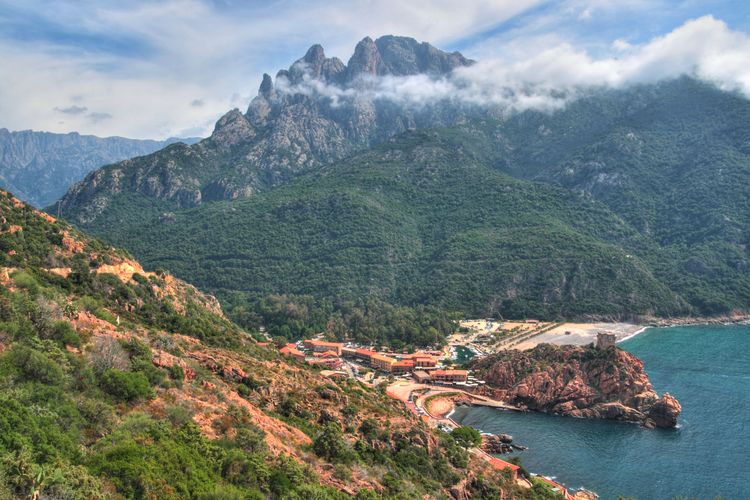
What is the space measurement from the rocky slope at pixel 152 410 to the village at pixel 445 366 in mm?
17559

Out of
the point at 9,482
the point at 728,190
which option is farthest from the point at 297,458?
the point at 728,190

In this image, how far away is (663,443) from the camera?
68.0m

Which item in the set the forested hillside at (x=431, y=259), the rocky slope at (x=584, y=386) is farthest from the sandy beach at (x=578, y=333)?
the rocky slope at (x=584, y=386)

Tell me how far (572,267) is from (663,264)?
3595 cm

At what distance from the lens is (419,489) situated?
3656 centimetres

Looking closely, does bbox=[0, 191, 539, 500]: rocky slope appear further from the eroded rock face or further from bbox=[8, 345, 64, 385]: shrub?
the eroded rock face

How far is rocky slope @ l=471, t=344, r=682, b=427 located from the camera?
76562 mm

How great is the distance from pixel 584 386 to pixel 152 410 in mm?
68903

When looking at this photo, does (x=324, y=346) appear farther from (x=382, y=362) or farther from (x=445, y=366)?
(x=445, y=366)

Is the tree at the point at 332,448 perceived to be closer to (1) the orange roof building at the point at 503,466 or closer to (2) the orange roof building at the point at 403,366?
(1) the orange roof building at the point at 503,466

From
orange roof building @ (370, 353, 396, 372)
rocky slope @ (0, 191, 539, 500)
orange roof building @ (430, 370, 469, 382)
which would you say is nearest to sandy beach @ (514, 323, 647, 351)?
orange roof building @ (430, 370, 469, 382)

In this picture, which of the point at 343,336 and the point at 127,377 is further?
the point at 343,336

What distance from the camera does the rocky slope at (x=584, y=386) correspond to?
7656 cm

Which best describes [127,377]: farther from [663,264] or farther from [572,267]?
[663,264]
